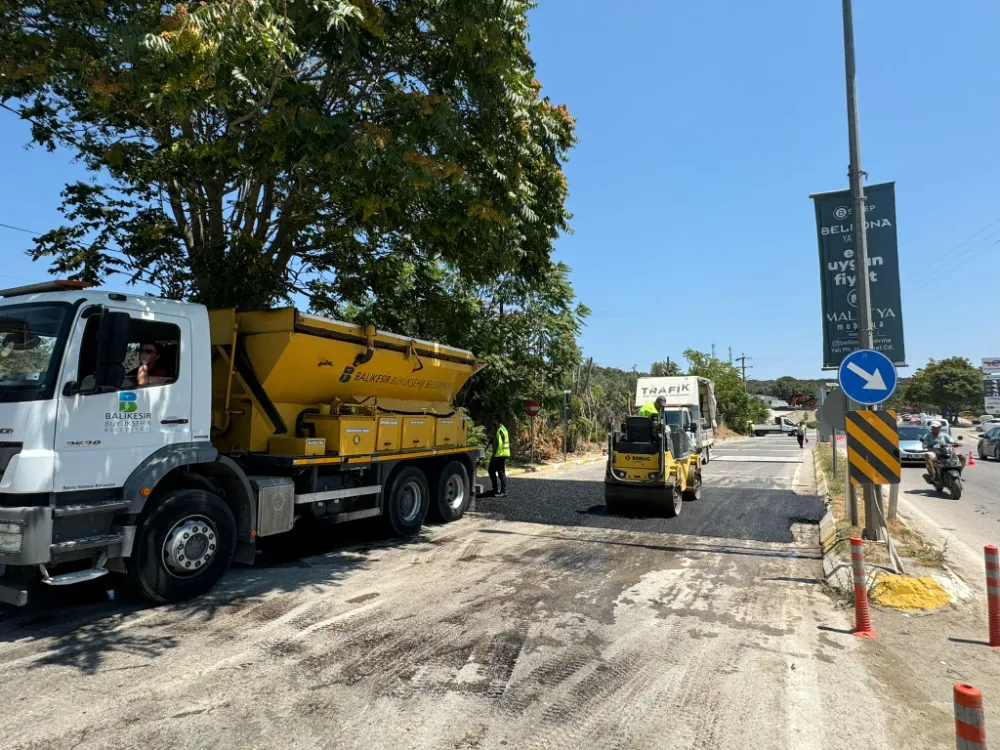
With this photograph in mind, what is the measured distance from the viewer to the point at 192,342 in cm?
631

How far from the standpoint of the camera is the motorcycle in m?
13.7

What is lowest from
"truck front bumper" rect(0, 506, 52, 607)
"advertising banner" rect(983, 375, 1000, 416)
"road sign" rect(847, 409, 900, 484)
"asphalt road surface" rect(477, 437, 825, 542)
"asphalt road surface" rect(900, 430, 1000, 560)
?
"asphalt road surface" rect(900, 430, 1000, 560)

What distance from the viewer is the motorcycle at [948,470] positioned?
13.7 meters

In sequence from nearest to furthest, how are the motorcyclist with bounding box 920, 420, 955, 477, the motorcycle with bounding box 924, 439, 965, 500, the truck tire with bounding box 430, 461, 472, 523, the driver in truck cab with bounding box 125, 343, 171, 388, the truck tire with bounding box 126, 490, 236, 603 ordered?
the truck tire with bounding box 126, 490, 236, 603, the driver in truck cab with bounding box 125, 343, 171, 388, the truck tire with bounding box 430, 461, 472, 523, the motorcycle with bounding box 924, 439, 965, 500, the motorcyclist with bounding box 920, 420, 955, 477

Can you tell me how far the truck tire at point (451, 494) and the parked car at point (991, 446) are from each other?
25.4 metres

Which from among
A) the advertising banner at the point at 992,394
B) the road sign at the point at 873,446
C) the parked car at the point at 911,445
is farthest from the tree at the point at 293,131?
the advertising banner at the point at 992,394

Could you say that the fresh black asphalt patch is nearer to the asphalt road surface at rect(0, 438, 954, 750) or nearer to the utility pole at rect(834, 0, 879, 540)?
the asphalt road surface at rect(0, 438, 954, 750)

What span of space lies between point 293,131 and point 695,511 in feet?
31.0

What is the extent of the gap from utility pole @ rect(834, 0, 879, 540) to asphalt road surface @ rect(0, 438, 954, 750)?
10.8 feet

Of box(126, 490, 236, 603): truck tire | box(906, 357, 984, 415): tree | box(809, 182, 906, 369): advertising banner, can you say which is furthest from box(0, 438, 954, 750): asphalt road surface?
box(906, 357, 984, 415): tree

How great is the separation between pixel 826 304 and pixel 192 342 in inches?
349

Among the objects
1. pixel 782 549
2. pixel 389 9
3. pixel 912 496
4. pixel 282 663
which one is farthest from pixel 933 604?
pixel 912 496

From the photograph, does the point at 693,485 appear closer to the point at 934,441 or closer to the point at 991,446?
the point at 934,441

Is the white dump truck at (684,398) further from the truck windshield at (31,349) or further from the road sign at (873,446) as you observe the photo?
the truck windshield at (31,349)
